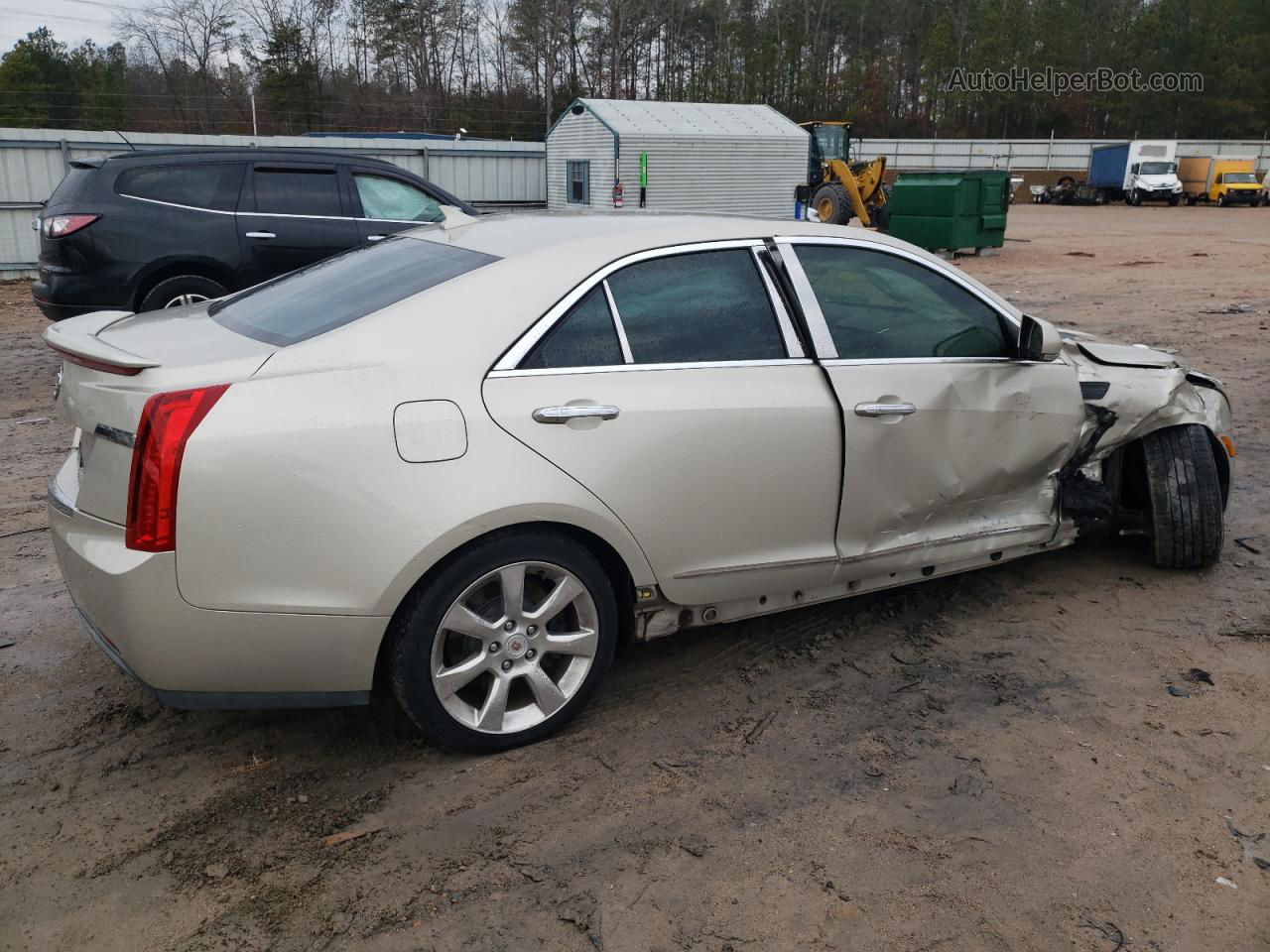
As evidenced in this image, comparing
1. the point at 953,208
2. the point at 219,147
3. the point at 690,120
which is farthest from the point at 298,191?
the point at 690,120

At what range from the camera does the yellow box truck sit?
139 feet

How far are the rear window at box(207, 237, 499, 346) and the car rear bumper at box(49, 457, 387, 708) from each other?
0.77 metres

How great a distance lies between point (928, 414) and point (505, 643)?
171 centimetres

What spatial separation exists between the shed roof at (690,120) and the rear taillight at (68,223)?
1731 cm

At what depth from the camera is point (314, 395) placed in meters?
2.85

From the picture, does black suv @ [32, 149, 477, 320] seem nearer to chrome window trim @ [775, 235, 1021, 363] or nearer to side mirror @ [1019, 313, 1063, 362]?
chrome window trim @ [775, 235, 1021, 363]

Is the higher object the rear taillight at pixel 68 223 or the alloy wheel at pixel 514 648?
the rear taillight at pixel 68 223

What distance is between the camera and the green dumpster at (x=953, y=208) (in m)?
20.9

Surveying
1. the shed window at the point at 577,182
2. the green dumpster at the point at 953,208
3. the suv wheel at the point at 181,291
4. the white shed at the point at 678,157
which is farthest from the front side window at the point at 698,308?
the shed window at the point at 577,182

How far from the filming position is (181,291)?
8602 millimetres

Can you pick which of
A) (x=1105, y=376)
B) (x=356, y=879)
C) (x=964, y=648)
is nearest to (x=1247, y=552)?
(x=1105, y=376)

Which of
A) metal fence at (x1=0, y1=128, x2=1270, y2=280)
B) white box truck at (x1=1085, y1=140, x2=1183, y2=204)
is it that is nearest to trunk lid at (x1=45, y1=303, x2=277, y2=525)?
metal fence at (x1=0, y1=128, x2=1270, y2=280)

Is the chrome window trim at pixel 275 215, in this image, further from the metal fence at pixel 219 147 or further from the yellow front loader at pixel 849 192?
the yellow front loader at pixel 849 192

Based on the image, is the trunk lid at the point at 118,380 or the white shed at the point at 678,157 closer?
the trunk lid at the point at 118,380
